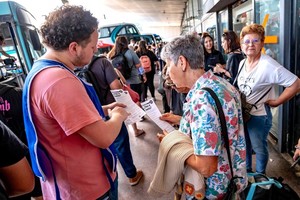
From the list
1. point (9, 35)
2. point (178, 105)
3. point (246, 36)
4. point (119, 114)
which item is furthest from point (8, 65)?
point (246, 36)

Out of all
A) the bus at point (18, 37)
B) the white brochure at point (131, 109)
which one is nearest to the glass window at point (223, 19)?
the bus at point (18, 37)

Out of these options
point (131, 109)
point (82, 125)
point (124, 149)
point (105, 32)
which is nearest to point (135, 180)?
point (124, 149)

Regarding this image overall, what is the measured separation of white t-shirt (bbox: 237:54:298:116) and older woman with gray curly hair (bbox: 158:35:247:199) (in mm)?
839

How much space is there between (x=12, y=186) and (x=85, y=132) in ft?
1.02

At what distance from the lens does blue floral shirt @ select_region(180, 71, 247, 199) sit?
2.73 feet

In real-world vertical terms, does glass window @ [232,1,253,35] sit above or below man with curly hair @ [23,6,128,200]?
above

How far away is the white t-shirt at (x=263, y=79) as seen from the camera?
1.60 m

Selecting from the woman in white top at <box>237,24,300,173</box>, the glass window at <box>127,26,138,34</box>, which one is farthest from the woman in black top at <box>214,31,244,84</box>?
the glass window at <box>127,26,138,34</box>

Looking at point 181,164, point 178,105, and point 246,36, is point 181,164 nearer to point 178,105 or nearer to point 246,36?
point 246,36

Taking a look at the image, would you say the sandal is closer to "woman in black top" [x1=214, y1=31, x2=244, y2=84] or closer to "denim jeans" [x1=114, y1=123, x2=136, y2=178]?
"denim jeans" [x1=114, y1=123, x2=136, y2=178]

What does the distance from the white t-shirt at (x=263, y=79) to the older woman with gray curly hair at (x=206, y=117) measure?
0.84 metres

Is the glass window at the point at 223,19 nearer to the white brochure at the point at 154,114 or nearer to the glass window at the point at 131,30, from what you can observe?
the white brochure at the point at 154,114

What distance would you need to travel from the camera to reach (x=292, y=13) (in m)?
1.97

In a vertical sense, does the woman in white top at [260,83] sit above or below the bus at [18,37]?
below
